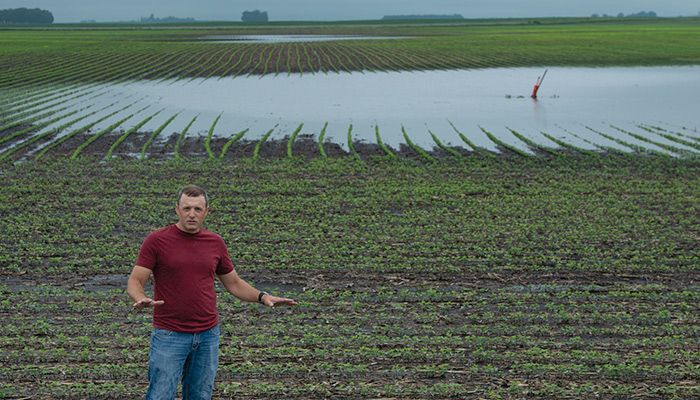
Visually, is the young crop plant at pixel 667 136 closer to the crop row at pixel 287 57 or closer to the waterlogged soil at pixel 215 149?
the waterlogged soil at pixel 215 149

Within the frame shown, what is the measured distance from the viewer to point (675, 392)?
8.28m

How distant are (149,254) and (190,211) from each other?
38 centimetres

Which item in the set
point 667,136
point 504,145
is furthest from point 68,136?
point 667,136

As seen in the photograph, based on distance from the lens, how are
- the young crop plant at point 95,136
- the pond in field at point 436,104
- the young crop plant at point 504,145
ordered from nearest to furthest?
the young crop plant at point 95,136
the young crop plant at point 504,145
the pond in field at point 436,104

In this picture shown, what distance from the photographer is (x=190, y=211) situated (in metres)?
5.95

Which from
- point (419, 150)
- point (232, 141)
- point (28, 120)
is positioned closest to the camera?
→ point (419, 150)

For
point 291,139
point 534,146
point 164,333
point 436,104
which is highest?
point 164,333

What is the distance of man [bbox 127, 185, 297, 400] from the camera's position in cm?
601

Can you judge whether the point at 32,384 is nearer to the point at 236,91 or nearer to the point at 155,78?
the point at 236,91

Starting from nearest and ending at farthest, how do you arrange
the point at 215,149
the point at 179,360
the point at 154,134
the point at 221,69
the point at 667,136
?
the point at 179,360, the point at 215,149, the point at 154,134, the point at 667,136, the point at 221,69

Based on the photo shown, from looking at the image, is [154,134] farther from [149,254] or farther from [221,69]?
[221,69]

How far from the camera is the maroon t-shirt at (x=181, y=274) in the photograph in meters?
6.02

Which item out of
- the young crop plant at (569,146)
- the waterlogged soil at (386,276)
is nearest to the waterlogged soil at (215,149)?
the waterlogged soil at (386,276)

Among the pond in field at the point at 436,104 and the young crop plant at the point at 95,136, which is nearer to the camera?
the young crop plant at the point at 95,136
